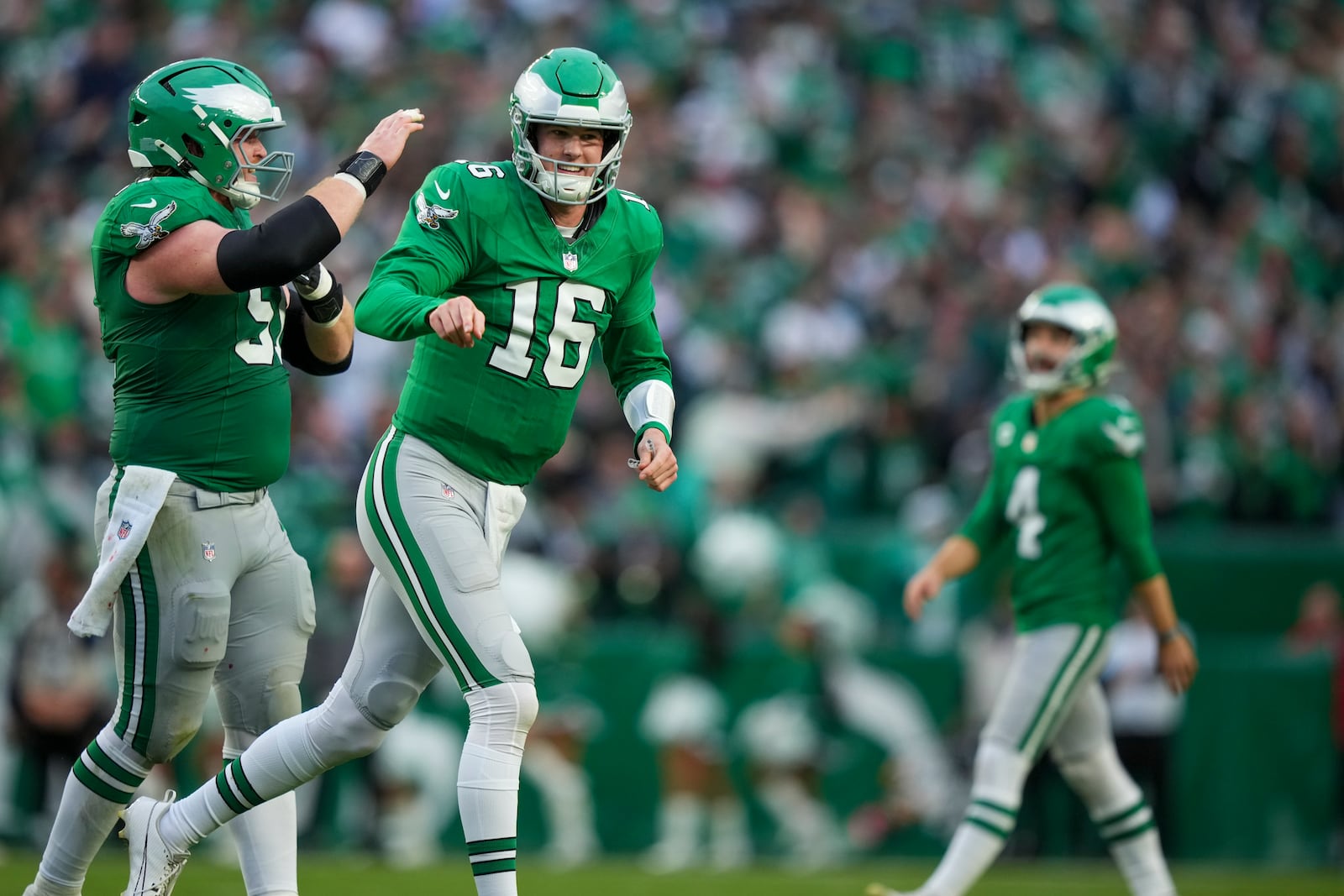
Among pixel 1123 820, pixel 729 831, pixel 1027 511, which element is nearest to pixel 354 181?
pixel 1027 511

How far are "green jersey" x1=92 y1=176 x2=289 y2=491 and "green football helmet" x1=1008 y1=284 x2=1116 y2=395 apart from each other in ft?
10.3

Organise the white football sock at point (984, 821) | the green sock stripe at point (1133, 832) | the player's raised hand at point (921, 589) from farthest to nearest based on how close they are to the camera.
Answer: the player's raised hand at point (921, 589), the green sock stripe at point (1133, 832), the white football sock at point (984, 821)

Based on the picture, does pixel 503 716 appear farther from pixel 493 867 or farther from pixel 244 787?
pixel 244 787

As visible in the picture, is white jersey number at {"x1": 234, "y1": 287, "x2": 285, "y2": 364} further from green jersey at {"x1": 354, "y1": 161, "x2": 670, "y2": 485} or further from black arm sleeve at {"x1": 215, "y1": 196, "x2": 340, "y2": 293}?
green jersey at {"x1": 354, "y1": 161, "x2": 670, "y2": 485}

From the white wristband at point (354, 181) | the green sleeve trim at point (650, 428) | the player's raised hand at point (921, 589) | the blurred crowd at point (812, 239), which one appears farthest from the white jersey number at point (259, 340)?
the blurred crowd at point (812, 239)

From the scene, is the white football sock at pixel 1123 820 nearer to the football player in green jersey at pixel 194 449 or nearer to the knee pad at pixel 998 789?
the knee pad at pixel 998 789

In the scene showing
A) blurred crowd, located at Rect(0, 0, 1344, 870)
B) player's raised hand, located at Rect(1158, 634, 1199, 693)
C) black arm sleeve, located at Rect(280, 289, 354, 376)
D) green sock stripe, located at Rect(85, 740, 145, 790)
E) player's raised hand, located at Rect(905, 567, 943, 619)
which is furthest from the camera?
blurred crowd, located at Rect(0, 0, 1344, 870)

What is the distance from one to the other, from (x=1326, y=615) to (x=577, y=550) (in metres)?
4.66

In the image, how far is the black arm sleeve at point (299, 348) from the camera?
18.9ft

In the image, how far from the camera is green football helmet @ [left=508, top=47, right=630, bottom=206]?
17.0 ft

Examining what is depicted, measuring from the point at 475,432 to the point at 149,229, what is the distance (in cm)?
107

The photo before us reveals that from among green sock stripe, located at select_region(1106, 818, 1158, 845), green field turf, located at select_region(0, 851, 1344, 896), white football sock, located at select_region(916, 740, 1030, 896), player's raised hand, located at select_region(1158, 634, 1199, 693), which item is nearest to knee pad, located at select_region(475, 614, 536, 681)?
white football sock, located at select_region(916, 740, 1030, 896)

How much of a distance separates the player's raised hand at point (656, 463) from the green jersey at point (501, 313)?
28 cm

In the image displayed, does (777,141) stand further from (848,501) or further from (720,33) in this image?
(848,501)
